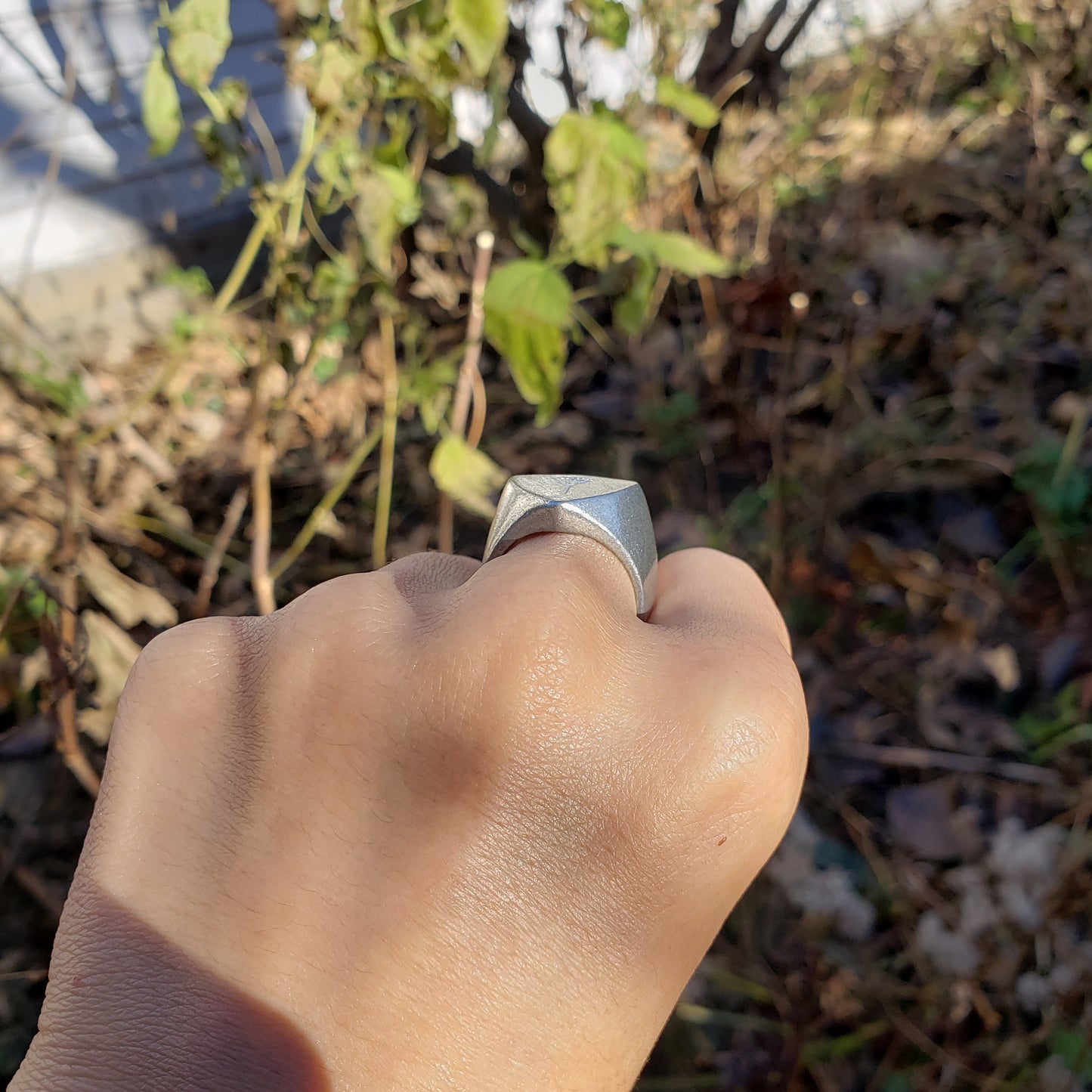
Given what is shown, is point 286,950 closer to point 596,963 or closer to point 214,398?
point 596,963

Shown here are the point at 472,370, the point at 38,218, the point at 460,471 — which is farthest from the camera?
the point at 38,218

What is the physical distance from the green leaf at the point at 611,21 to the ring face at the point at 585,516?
2.54 ft

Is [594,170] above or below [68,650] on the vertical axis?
above

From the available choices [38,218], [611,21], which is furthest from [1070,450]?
[38,218]

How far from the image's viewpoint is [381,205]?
1013 mm

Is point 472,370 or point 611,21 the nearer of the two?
point 611,21

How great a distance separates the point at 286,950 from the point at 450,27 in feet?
2.90

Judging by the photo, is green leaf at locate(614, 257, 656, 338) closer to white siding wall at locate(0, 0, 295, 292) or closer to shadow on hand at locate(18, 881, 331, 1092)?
shadow on hand at locate(18, 881, 331, 1092)

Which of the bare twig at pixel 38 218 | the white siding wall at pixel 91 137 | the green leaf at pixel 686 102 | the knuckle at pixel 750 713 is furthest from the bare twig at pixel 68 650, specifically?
the bare twig at pixel 38 218

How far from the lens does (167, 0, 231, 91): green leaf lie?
869 mm

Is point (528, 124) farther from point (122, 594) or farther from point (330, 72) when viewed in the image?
point (122, 594)

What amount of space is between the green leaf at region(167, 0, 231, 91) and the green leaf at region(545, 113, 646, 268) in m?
0.38

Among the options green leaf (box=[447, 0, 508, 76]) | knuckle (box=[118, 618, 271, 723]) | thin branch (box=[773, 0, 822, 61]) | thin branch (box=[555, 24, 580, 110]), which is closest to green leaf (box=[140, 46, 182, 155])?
green leaf (box=[447, 0, 508, 76])

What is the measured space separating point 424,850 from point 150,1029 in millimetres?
182
